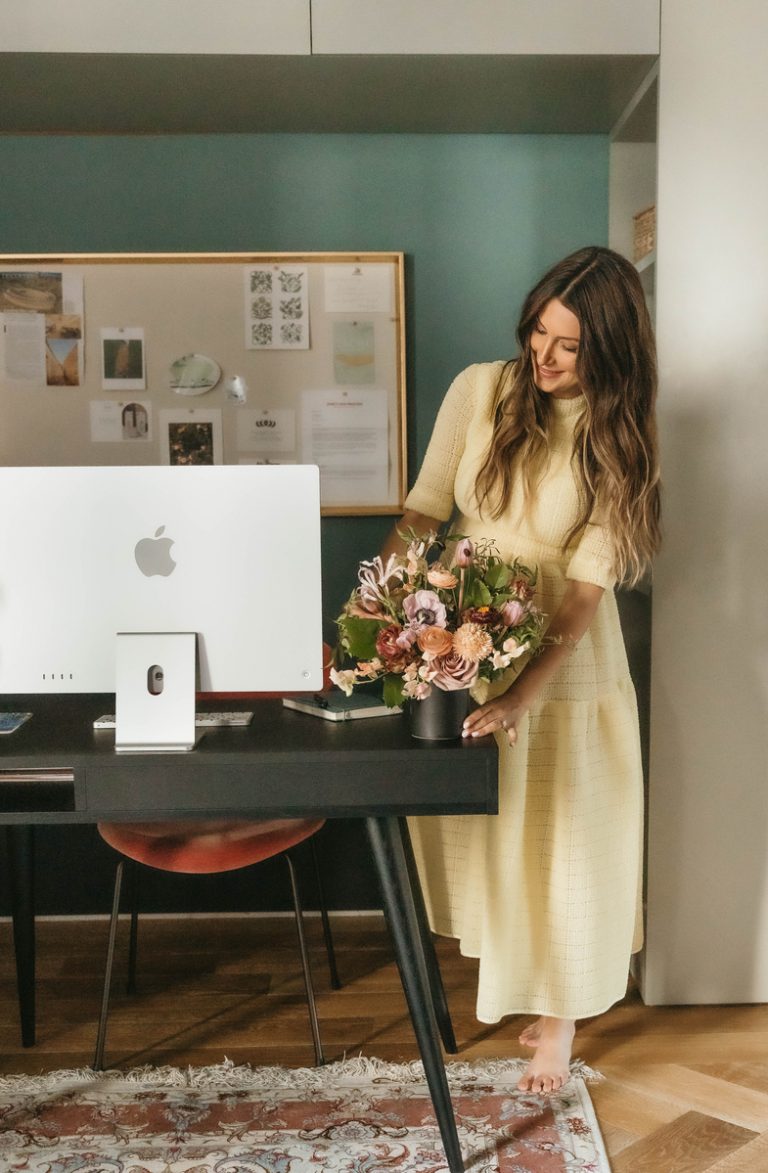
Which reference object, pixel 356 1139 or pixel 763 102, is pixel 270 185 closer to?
pixel 763 102

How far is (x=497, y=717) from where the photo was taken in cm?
173

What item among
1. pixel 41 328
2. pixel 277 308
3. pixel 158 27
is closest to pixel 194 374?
pixel 277 308

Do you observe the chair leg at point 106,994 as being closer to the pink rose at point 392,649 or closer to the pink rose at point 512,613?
the pink rose at point 392,649

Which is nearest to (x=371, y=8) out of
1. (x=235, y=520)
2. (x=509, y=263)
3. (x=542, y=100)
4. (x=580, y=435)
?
(x=542, y=100)

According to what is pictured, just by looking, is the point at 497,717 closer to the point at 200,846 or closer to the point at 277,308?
the point at 200,846

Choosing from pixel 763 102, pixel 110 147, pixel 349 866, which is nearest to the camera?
pixel 763 102

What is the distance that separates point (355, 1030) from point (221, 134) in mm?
2318

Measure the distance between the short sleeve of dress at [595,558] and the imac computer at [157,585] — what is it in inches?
24.7

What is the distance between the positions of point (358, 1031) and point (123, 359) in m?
1.82

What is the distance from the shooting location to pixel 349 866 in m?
2.95

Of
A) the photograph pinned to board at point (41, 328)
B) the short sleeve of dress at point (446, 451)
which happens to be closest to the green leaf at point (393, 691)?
the short sleeve of dress at point (446, 451)

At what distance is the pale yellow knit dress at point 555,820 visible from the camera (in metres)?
2.09

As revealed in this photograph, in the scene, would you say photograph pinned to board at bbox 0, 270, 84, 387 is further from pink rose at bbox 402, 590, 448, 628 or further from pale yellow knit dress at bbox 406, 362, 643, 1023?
pink rose at bbox 402, 590, 448, 628

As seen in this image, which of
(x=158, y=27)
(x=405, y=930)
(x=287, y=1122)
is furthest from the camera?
(x=158, y=27)
